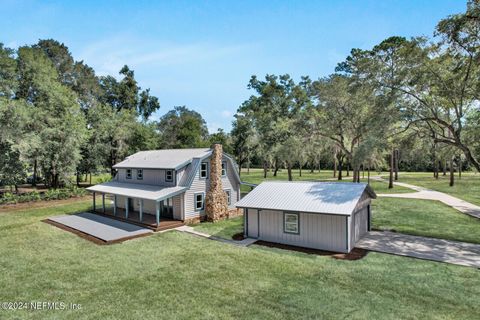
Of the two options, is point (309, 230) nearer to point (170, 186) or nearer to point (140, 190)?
point (170, 186)

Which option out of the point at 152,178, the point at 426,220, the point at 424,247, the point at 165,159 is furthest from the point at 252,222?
the point at 426,220

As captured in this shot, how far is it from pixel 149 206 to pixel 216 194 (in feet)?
15.7

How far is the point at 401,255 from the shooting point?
1091 cm

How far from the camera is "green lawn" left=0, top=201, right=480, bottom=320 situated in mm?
7004

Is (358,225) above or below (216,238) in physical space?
above

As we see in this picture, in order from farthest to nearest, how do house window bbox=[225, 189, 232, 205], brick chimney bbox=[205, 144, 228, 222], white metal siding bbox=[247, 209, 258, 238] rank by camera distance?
house window bbox=[225, 189, 232, 205] < brick chimney bbox=[205, 144, 228, 222] < white metal siding bbox=[247, 209, 258, 238]

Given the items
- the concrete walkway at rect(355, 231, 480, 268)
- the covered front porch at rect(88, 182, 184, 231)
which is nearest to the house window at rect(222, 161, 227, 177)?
the covered front porch at rect(88, 182, 184, 231)

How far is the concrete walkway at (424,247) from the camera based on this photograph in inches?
414

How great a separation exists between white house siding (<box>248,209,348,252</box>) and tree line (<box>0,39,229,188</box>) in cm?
2116

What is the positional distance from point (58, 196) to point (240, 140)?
23580mm

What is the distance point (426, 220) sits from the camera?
54.9ft

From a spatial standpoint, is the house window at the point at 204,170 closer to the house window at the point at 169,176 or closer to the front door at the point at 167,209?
the house window at the point at 169,176

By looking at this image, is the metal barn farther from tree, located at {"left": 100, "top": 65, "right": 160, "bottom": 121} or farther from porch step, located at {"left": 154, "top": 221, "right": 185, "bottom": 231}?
tree, located at {"left": 100, "top": 65, "right": 160, "bottom": 121}

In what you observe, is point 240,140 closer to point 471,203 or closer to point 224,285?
point 471,203
